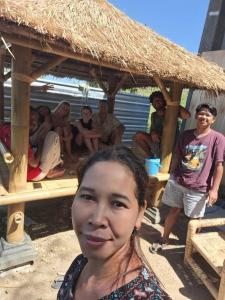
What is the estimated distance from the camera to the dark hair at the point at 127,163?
1.10 meters

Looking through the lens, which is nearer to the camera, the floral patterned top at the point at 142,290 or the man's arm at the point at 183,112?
the floral patterned top at the point at 142,290

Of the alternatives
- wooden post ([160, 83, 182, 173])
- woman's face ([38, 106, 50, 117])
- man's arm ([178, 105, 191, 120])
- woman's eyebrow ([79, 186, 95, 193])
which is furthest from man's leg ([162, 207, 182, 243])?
woman's eyebrow ([79, 186, 95, 193])

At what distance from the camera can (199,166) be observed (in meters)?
3.79

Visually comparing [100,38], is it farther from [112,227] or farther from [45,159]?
[112,227]

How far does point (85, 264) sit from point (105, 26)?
311 cm

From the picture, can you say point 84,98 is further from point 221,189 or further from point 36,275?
point 36,275

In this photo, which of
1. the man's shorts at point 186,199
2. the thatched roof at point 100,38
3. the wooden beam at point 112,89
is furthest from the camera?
the wooden beam at point 112,89

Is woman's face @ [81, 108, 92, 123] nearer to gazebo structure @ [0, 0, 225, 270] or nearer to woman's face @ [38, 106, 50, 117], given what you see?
woman's face @ [38, 106, 50, 117]

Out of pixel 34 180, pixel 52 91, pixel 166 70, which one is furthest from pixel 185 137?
pixel 52 91

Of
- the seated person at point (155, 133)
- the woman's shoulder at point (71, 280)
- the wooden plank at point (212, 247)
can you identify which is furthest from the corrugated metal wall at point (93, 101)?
the woman's shoulder at point (71, 280)

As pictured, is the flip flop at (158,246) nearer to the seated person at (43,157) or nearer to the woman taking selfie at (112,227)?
the seated person at (43,157)

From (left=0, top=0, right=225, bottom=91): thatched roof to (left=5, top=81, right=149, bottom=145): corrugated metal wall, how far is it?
473cm

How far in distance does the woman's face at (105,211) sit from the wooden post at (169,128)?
12.6 ft

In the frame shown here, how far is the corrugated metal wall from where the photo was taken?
8.76 metres
